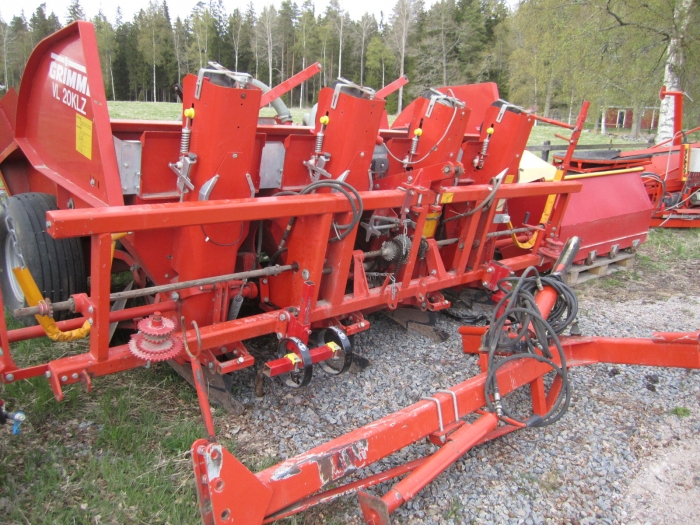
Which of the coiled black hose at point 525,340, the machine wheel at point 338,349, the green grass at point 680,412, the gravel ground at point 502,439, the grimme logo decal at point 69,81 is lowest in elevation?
the gravel ground at point 502,439

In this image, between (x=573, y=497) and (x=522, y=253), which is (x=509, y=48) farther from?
(x=573, y=497)

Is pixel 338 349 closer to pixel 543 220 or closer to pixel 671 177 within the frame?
pixel 543 220

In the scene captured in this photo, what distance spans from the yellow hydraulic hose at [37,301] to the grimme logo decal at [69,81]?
36.8 inches

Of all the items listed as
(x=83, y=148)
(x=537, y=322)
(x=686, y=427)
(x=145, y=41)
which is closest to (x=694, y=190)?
(x=686, y=427)

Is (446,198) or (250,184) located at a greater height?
(250,184)

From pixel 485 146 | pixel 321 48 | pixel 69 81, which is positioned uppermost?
pixel 321 48

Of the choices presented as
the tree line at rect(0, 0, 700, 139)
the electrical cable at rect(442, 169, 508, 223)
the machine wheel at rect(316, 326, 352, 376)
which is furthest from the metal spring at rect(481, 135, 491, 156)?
the tree line at rect(0, 0, 700, 139)

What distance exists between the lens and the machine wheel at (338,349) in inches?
110

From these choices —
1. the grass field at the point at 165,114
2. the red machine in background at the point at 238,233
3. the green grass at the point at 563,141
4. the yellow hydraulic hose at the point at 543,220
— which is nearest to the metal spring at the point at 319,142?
the red machine in background at the point at 238,233

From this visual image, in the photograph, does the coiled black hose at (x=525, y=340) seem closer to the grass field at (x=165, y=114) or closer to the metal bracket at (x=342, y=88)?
the metal bracket at (x=342, y=88)

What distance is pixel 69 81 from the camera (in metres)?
2.68

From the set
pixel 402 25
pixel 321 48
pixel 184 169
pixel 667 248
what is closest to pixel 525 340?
pixel 184 169

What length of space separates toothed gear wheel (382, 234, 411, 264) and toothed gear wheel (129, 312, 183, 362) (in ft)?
4.73

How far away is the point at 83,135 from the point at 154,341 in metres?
1.15
